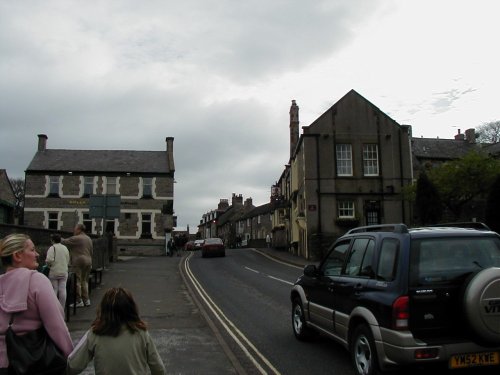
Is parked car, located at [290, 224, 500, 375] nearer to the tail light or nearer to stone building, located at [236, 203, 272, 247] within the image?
the tail light

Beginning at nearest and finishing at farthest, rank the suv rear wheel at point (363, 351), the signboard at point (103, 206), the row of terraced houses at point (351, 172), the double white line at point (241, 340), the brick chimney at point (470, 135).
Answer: the suv rear wheel at point (363, 351)
the double white line at point (241, 340)
the signboard at point (103, 206)
the row of terraced houses at point (351, 172)
the brick chimney at point (470, 135)

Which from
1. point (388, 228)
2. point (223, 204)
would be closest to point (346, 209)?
point (388, 228)

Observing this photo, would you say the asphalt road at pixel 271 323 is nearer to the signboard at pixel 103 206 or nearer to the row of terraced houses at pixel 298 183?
the signboard at pixel 103 206

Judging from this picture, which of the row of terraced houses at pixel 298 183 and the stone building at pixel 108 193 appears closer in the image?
the row of terraced houses at pixel 298 183

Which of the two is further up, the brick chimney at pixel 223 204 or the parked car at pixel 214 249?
the brick chimney at pixel 223 204

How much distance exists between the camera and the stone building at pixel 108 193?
4469 centimetres

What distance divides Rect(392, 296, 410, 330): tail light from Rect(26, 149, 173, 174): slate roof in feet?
137

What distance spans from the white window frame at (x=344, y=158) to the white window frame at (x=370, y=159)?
102 centimetres

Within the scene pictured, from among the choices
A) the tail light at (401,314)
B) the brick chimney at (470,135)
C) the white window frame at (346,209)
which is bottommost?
the tail light at (401,314)

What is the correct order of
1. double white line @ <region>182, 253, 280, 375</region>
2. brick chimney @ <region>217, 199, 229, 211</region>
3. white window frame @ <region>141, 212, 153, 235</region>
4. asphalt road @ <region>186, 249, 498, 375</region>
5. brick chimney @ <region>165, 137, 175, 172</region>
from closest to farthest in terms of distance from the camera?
asphalt road @ <region>186, 249, 498, 375</region> < double white line @ <region>182, 253, 280, 375</region> < white window frame @ <region>141, 212, 153, 235</region> < brick chimney @ <region>165, 137, 175, 172</region> < brick chimney @ <region>217, 199, 229, 211</region>

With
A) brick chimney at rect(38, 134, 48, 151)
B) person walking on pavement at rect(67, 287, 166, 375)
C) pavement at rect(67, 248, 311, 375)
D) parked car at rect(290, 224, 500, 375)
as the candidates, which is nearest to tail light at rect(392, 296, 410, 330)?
parked car at rect(290, 224, 500, 375)

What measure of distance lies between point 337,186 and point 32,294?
1217 inches

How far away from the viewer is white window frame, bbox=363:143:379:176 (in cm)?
3403

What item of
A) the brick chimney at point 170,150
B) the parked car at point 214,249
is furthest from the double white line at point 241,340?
the brick chimney at point 170,150
